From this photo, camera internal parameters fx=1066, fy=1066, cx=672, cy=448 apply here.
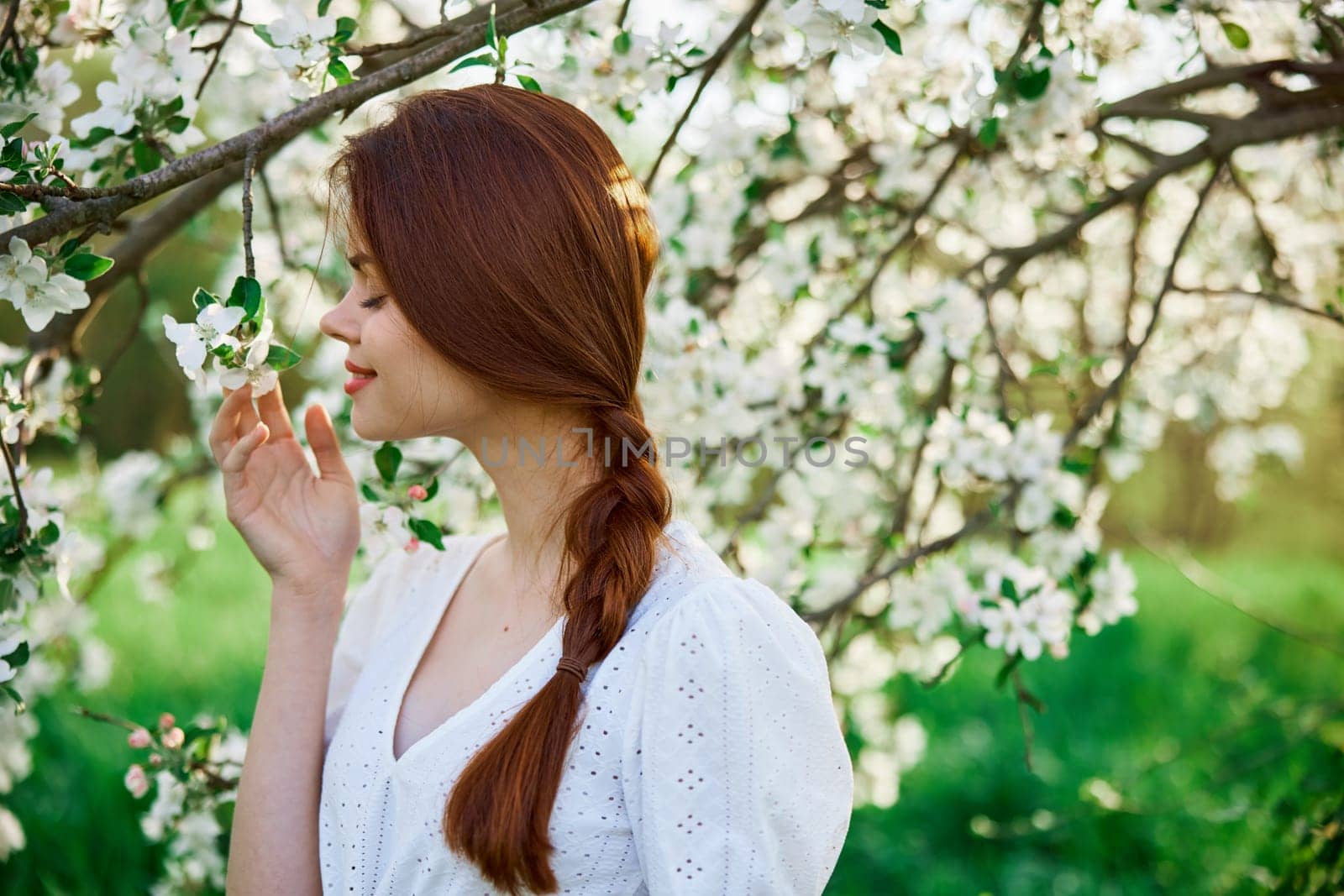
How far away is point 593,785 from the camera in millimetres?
1043

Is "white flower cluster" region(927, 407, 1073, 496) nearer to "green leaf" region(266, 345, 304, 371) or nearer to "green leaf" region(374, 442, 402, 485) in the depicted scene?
"green leaf" region(374, 442, 402, 485)

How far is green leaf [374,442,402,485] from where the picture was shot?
1.36 m

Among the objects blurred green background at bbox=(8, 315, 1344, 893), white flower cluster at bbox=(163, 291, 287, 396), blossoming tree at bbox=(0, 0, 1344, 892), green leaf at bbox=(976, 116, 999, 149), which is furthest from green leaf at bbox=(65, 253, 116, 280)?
blurred green background at bbox=(8, 315, 1344, 893)

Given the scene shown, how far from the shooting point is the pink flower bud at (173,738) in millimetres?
1409

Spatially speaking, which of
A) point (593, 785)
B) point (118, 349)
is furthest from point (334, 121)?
point (593, 785)

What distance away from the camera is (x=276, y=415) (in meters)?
1.38

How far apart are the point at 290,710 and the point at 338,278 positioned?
1.27m

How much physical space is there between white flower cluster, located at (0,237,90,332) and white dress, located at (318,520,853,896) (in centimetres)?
57

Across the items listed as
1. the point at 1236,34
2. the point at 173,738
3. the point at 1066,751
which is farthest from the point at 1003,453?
the point at 1066,751

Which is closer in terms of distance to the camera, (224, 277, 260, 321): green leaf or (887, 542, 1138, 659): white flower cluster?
(224, 277, 260, 321): green leaf

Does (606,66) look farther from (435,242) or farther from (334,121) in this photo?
(334,121)

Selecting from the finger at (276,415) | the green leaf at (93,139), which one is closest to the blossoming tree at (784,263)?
the green leaf at (93,139)

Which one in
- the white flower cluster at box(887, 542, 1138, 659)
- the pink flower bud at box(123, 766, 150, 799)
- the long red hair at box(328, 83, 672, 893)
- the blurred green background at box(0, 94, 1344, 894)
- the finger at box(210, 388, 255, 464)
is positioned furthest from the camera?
the blurred green background at box(0, 94, 1344, 894)

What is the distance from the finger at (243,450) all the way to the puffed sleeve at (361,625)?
269 millimetres
